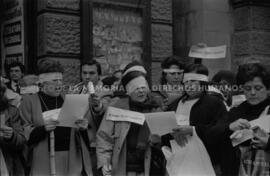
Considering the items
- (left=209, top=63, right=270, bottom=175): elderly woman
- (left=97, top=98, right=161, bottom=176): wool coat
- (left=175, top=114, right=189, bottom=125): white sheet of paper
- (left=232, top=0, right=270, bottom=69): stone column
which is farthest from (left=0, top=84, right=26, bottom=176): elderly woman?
(left=232, top=0, right=270, bottom=69): stone column

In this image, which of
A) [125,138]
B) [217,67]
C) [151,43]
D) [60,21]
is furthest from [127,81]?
[217,67]

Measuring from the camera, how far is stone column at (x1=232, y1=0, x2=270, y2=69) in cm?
841

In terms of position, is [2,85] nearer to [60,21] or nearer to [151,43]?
[60,21]

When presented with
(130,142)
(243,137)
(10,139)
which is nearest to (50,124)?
(10,139)

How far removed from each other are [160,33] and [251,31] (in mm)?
1798

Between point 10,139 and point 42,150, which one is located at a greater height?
point 10,139

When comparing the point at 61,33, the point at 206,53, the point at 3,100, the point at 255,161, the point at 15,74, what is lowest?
the point at 255,161

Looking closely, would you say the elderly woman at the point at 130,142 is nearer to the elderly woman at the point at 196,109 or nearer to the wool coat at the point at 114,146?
the wool coat at the point at 114,146

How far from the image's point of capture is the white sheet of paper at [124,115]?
13.2 feet

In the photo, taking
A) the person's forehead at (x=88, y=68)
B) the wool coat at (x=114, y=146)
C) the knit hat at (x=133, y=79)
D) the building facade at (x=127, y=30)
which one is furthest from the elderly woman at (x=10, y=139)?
the building facade at (x=127, y=30)

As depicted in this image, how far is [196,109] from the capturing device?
4.13 metres

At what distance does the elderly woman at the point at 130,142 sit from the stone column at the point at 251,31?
4.58 m

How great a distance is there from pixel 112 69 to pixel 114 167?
3296 millimetres

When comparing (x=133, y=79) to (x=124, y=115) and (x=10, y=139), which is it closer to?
(x=124, y=115)
